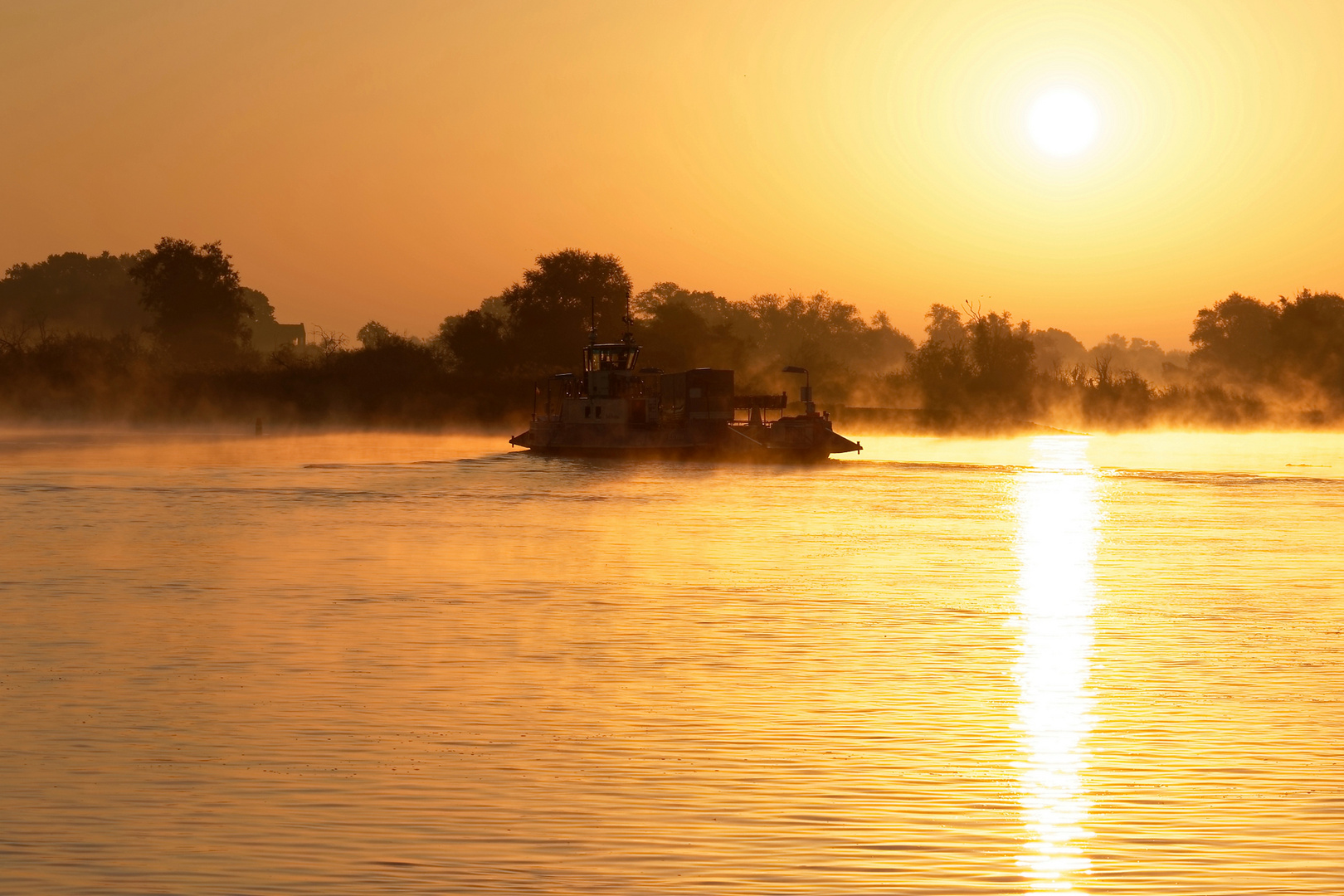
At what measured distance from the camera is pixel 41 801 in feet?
42.7

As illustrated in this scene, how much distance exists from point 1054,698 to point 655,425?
8061cm

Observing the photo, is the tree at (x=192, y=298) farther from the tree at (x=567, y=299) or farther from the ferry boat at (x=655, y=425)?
the ferry boat at (x=655, y=425)

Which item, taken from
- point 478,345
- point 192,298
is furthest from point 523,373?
point 192,298

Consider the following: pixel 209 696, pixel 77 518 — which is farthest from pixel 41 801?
pixel 77 518

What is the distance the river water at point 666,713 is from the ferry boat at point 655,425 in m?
54.8

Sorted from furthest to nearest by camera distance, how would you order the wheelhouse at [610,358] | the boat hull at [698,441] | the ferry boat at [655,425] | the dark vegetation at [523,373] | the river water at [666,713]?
the dark vegetation at [523,373] → the wheelhouse at [610,358] → the ferry boat at [655,425] → the boat hull at [698,441] → the river water at [666,713]

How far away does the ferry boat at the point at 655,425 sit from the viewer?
320 feet

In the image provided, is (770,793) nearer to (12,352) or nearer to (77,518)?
(77,518)

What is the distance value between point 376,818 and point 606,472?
72.9 meters

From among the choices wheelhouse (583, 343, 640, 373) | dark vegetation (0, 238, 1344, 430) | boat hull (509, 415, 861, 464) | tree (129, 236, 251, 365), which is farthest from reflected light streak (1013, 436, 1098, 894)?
tree (129, 236, 251, 365)

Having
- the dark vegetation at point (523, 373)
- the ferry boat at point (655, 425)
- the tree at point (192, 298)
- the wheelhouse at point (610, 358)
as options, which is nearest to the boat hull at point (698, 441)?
the ferry boat at point (655, 425)

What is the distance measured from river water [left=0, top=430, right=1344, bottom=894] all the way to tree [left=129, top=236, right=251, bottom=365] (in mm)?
138423

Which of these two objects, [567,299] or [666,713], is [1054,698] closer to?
[666,713]

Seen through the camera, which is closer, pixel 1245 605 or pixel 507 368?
pixel 1245 605
